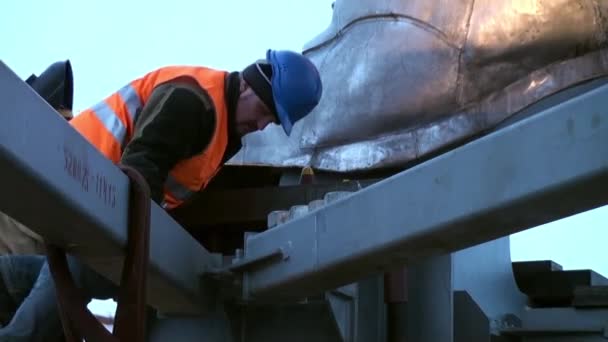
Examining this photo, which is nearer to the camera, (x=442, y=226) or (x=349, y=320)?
(x=442, y=226)

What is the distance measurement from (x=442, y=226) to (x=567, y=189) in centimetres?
37

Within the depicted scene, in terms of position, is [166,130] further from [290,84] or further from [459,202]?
[459,202]

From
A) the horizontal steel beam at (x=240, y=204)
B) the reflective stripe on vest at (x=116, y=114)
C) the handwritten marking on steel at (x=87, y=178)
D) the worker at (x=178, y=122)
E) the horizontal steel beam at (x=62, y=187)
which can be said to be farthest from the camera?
the horizontal steel beam at (x=240, y=204)

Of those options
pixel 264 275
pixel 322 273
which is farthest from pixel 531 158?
pixel 264 275

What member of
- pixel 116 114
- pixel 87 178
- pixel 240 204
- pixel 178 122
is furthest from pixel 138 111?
→ pixel 87 178

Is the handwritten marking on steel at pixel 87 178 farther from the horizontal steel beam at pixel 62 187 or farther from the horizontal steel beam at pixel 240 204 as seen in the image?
the horizontal steel beam at pixel 240 204

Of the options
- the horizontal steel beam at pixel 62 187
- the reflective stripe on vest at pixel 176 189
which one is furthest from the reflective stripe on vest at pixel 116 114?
the horizontal steel beam at pixel 62 187

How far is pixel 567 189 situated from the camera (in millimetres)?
2111

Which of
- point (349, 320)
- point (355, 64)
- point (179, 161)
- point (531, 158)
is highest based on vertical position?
point (355, 64)

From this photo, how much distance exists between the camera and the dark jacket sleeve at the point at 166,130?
3062 mm

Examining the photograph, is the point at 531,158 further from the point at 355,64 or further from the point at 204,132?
the point at 355,64

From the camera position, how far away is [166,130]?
3.14m

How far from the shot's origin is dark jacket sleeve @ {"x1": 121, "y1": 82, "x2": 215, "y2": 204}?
10.0ft

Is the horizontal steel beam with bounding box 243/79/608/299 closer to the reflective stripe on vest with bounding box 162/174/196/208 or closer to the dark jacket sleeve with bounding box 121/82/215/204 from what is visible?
the dark jacket sleeve with bounding box 121/82/215/204
